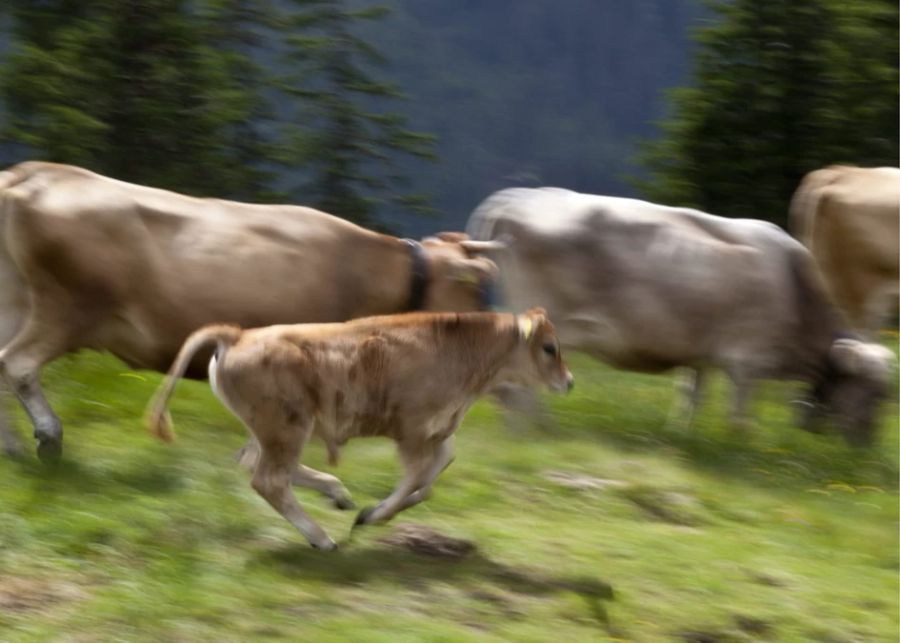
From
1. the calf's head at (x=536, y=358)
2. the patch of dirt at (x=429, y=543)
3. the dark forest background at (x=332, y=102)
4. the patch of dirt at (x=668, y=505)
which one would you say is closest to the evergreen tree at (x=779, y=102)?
the dark forest background at (x=332, y=102)

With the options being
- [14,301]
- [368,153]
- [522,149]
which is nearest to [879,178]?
[14,301]

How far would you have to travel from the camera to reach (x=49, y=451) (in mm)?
7895

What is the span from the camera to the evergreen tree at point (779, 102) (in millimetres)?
23297

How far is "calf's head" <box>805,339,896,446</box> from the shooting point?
1102 centimetres

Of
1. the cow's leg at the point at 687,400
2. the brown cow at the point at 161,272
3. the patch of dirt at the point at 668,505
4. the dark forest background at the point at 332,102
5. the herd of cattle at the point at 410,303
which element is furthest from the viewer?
the dark forest background at the point at 332,102

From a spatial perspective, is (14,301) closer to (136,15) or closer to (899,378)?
(899,378)

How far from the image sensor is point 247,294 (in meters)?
8.65

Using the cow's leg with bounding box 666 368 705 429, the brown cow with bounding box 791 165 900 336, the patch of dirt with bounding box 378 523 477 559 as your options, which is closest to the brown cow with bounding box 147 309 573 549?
the patch of dirt with bounding box 378 523 477 559

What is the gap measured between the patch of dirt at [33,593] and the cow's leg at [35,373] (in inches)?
76.4

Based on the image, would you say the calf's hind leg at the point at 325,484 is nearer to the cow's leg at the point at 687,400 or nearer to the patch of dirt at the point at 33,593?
the patch of dirt at the point at 33,593

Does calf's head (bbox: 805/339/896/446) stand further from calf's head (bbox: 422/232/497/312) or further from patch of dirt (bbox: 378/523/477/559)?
patch of dirt (bbox: 378/523/477/559)

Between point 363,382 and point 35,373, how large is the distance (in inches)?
81.2

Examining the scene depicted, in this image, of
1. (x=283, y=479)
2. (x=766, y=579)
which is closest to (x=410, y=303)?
Result: (x=283, y=479)

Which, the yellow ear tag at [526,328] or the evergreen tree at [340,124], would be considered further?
the evergreen tree at [340,124]
